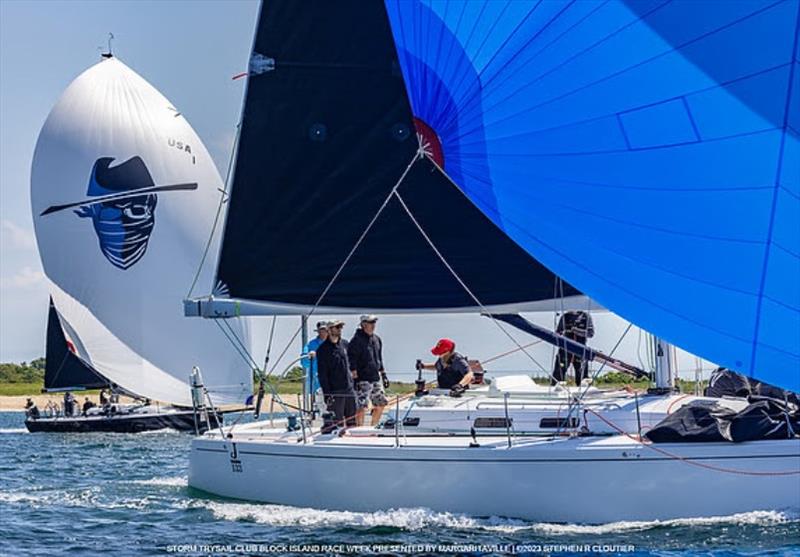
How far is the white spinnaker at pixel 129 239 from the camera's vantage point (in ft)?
97.3

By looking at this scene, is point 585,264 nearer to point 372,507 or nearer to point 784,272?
point 784,272

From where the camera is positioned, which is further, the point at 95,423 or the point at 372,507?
the point at 95,423

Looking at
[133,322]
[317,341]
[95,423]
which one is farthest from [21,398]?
[317,341]

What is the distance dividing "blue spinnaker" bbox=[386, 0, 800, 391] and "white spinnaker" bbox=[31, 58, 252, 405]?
20656 millimetres

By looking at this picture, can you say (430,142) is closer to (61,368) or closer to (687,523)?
(687,523)

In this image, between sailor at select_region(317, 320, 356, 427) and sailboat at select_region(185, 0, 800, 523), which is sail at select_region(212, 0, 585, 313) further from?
sailor at select_region(317, 320, 356, 427)

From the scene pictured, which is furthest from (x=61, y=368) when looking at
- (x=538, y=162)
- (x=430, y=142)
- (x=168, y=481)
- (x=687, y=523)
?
(x=538, y=162)

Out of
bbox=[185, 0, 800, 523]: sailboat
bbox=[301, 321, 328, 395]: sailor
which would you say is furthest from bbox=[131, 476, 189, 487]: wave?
bbox=[301, 321, 328, 395]: sailor

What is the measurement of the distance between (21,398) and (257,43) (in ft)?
158

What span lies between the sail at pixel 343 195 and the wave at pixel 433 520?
2.53m

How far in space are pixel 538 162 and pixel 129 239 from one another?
22020mm

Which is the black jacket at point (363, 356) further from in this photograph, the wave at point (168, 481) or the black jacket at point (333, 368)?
the wave at point (168, 481)

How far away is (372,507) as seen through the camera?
1126 cm

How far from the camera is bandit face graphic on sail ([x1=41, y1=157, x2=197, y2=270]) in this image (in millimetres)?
29672
